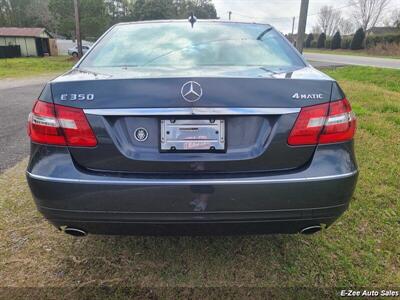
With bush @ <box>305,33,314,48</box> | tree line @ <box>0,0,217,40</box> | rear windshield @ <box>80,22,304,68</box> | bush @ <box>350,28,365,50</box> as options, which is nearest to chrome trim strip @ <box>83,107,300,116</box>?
rear windshield @ <box>80,22,304,68</box>

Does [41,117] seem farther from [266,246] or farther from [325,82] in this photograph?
[266,246]

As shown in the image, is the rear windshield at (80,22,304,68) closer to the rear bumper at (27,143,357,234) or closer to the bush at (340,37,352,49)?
the rear bumper at (27,143,357,234)

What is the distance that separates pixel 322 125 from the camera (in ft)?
5.71

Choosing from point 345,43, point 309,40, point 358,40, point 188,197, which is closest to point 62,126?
point 188,197

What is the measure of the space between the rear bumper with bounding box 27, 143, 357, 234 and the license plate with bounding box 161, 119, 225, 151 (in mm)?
162

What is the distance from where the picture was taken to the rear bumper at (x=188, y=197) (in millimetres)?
1681

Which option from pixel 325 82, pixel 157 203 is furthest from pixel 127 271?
pixel 325 82

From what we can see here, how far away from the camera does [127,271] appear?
2.17 m

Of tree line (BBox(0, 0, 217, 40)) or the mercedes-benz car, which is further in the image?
tree line (BBox(0, 0, 217, 40))

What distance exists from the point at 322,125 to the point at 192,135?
678mm

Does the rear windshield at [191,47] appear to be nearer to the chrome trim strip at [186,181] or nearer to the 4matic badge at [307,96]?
the 4matic badge at [307,96]

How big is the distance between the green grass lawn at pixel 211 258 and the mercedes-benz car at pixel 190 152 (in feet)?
1.56

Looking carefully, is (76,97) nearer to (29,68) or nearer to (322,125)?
(322,125)

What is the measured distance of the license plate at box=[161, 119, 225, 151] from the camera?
1.66 m
